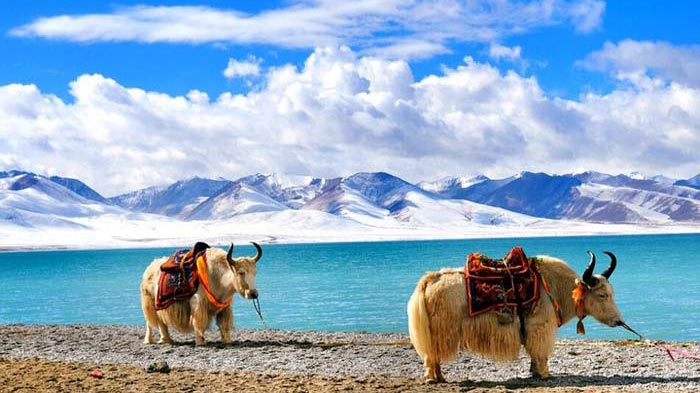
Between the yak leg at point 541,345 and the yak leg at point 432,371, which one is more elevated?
the yak leg at point 541,345

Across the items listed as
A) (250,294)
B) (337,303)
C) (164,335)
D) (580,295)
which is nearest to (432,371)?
(580,295)

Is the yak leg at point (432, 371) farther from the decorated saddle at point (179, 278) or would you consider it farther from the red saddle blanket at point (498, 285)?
the decorated saddle at point (179, 278)

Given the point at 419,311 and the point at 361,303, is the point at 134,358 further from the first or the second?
the point at 361,303

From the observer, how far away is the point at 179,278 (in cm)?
1159

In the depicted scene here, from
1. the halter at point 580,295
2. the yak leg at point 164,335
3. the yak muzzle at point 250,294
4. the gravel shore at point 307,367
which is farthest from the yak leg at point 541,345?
the yak leg at point 164,335

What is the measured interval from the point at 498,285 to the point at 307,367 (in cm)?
274

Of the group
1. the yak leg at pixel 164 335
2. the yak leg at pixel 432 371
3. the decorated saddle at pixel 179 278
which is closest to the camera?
Answer: the yak leg at pixel 432 371

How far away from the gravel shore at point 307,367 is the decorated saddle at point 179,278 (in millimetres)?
709

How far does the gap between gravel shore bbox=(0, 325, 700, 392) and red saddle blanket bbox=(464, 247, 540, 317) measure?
0.79 meters

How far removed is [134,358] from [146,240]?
168m

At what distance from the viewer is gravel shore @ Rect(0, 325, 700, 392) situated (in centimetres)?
809

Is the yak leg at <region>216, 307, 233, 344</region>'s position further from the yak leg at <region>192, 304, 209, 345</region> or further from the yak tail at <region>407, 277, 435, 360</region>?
the yak tail at <region>407, 277, 435, 360</region>

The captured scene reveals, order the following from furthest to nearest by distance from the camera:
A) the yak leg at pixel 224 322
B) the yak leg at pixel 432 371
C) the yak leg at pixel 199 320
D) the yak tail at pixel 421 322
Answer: the yak leg at pixel 224 322 → the yak leg at pixel 199 320 → the yak leg at pixel 432 371 → the yak tail at pixel 421 322

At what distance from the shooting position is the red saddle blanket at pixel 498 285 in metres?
8.09
